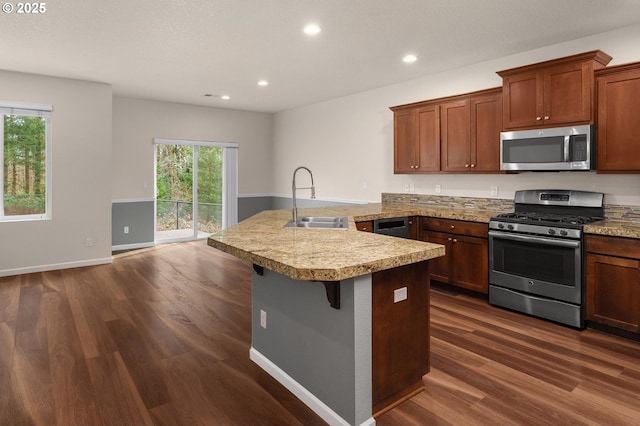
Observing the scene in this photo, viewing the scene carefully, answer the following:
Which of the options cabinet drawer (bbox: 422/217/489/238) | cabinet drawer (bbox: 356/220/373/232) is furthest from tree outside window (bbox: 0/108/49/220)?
cabinet drawer (bbox: 422/217/489/238)

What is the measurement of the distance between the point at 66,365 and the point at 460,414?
8.36 ft

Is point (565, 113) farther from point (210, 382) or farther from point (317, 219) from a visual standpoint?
point (210, 382)

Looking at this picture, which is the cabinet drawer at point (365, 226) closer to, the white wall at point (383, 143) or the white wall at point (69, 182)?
the white wall at point (383, 143)

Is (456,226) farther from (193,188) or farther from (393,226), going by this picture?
(193,188)

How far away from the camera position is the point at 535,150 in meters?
3.71

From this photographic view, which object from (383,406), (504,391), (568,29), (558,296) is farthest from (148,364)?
(568,29)

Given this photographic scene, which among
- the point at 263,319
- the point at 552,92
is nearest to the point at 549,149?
the point at 552,92

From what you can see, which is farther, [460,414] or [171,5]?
[171,5]

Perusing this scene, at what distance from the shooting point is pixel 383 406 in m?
2.11

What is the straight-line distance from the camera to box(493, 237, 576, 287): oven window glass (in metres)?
3.26

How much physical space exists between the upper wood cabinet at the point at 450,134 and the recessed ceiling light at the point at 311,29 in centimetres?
179

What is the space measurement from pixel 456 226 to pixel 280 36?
8.52 feet

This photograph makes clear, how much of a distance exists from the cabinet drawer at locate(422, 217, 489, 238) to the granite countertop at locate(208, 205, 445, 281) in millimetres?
1707

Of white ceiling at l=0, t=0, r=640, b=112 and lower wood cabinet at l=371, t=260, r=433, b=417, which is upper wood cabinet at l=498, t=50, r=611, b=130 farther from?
lower wood cabinet at l=371, t=260, r=433, b=417
